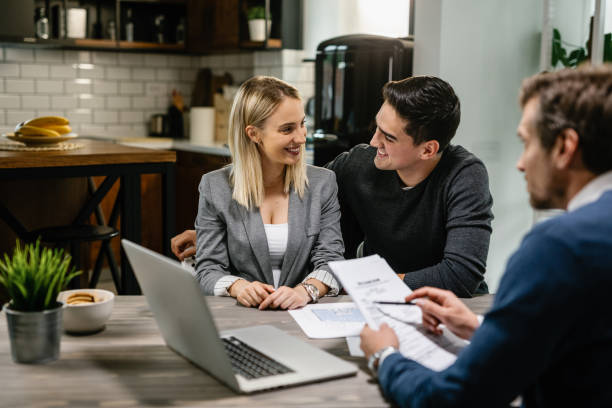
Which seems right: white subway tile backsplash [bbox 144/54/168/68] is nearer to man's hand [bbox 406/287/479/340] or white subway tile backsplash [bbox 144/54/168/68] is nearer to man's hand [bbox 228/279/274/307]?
man's hand [bbox 228/279/274/307]

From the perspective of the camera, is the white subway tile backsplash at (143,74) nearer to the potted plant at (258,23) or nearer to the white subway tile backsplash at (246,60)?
the white subway tile backsplash at (246,60)

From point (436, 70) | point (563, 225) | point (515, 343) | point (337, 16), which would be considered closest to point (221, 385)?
point (515, 343)

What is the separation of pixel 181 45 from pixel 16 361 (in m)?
4.79

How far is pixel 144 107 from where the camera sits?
233 inches

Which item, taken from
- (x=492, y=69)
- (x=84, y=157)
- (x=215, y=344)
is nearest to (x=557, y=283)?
(x=215, y=344)

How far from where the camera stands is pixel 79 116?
222 inches

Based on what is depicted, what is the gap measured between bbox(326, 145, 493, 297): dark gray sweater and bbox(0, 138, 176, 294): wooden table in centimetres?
136

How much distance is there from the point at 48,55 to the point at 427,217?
433 cm


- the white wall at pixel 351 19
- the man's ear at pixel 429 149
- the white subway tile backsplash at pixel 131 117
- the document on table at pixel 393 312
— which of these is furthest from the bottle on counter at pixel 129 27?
the document on table at pixel 393 312

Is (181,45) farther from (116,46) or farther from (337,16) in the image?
(337,16)

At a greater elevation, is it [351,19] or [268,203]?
[351,19]

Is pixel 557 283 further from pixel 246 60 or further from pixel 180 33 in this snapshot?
pixel 180 33

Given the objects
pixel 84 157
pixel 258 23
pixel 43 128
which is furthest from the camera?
pixel 258 23

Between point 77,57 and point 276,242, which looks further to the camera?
point 77,57
